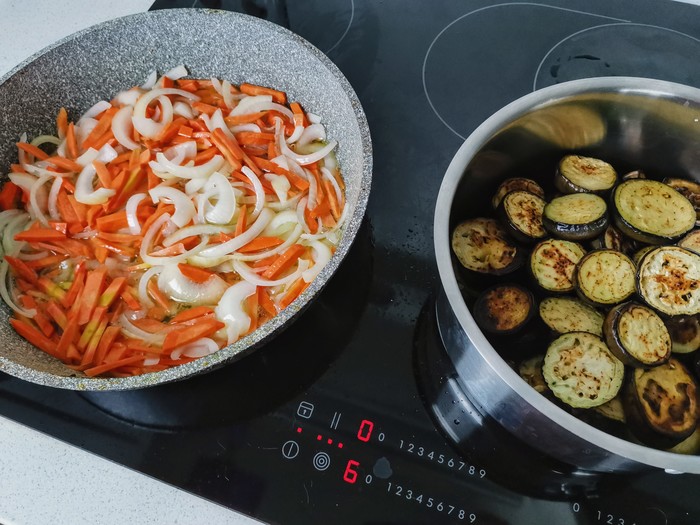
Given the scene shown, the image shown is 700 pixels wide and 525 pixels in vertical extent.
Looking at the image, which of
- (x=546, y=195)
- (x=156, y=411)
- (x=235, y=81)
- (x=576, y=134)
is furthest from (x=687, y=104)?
(x=156, y=411)

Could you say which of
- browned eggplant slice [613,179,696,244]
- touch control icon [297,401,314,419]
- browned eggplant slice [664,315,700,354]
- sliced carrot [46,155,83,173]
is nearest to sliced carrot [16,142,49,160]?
sliced carrot [46,155,83,173]

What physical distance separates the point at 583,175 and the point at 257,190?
0.71 metres

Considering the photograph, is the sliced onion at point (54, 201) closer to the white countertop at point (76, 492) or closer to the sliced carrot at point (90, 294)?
the sliced carrot at point (90, 294)

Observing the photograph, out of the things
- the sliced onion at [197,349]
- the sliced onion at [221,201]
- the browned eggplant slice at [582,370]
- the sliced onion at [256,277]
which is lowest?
the browned eggplant slice at [582,370]

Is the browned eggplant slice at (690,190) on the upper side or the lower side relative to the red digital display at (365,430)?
upper

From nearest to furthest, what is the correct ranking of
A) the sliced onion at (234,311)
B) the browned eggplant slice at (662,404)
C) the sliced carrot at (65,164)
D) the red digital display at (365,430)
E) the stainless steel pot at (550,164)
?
the stainless steel pot at (550,164), the browned eggplant slice at (662,404), the red digital display at (365,430), the sliced onion at (234,311), the sliced carrot at (65,164)

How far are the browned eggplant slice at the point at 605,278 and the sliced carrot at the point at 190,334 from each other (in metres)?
0.70

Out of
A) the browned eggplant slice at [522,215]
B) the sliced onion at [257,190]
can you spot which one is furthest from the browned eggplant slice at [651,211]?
the sliced onion at [257,190]

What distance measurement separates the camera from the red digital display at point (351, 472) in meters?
0.94

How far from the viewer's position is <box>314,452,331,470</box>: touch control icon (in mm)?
954

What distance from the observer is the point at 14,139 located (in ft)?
4.24

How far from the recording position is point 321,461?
958 mm

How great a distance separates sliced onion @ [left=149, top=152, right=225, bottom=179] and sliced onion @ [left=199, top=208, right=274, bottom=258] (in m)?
0.18

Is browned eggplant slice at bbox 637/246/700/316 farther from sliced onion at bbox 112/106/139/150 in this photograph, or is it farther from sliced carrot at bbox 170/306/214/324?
sliced onion at bbox 112/106/139/150
